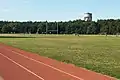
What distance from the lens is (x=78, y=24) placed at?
7682 inches

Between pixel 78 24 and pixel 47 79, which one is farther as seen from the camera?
pixel 78 24

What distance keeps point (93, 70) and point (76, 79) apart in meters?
4.17

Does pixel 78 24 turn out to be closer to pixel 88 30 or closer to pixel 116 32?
pixel 88 30

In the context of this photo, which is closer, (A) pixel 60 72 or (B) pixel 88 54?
(A) pixel 60 72

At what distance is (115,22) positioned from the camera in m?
172

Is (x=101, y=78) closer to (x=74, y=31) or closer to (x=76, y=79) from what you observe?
(x=76, y=79)

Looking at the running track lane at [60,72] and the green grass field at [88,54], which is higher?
the running track lane at [60,72]

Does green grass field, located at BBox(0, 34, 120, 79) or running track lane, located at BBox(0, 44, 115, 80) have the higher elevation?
running track lane, located at BBox(0, 44, 115, 80)

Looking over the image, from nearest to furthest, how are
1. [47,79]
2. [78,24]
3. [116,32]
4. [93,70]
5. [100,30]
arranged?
1. [47,79]
2. [93,70]
3. [116,32]
4. [100,30]
5. [78,24]

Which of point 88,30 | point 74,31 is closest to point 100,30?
point 88,30

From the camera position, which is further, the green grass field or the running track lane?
the green grass field

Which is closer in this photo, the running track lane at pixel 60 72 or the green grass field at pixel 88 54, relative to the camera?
the running track lane at pixel 60 72

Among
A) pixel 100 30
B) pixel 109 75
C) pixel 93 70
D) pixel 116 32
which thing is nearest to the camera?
pixel 109 75

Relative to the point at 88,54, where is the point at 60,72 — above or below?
above
